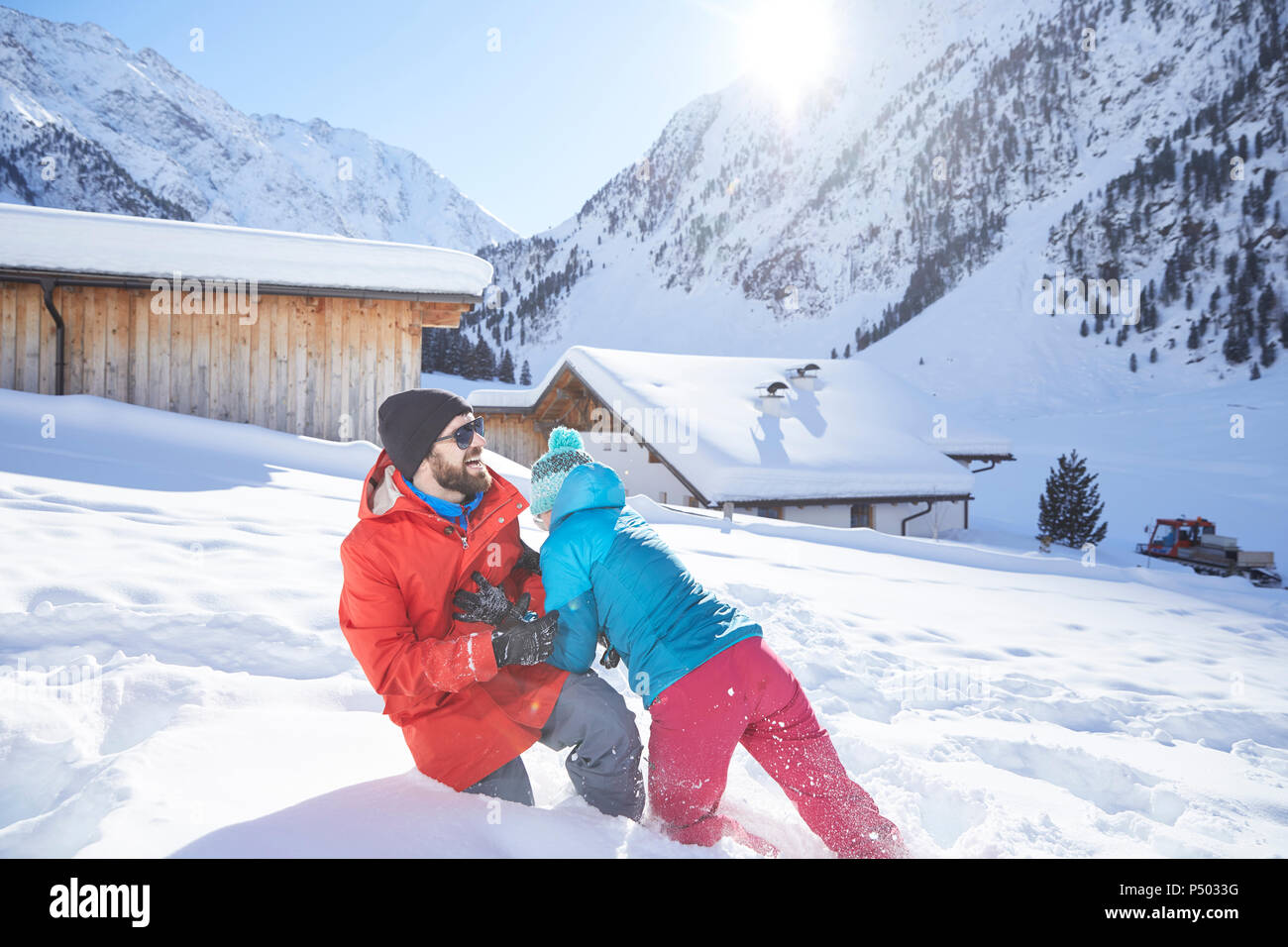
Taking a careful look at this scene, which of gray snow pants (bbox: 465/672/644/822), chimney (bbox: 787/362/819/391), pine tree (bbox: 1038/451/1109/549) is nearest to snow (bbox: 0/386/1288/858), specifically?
gray snow pants (bbox: 465/672/644/822)

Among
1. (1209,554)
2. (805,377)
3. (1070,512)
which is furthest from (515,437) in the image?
(1209,554)

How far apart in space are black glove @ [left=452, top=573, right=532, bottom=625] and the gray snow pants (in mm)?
292

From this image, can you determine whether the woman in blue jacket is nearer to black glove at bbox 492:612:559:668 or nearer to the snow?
black glove at bbox 492:612:559:668

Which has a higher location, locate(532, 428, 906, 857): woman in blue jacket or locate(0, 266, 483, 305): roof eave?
locate(0, 266, 483, 305): roof eave

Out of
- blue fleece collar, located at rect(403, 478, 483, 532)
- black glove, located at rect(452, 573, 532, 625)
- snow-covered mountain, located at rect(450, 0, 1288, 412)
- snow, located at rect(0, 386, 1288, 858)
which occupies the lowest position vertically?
snow, located at rect(0, 386, 1288, 858)

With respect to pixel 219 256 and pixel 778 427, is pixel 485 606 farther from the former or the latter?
pixel 778 427

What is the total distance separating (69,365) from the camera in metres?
7.62

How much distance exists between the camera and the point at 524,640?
2.10 m

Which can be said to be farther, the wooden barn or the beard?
the wooden barn

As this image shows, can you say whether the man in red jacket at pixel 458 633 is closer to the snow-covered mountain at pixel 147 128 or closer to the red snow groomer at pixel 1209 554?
the red snow groomer at pixel 1209 554

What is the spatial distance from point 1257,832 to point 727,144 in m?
144

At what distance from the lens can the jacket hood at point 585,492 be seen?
2355 mm

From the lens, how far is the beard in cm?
233

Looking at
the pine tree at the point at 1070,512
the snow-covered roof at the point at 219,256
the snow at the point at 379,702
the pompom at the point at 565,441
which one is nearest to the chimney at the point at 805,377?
the pine tree at the point at 1070,512
